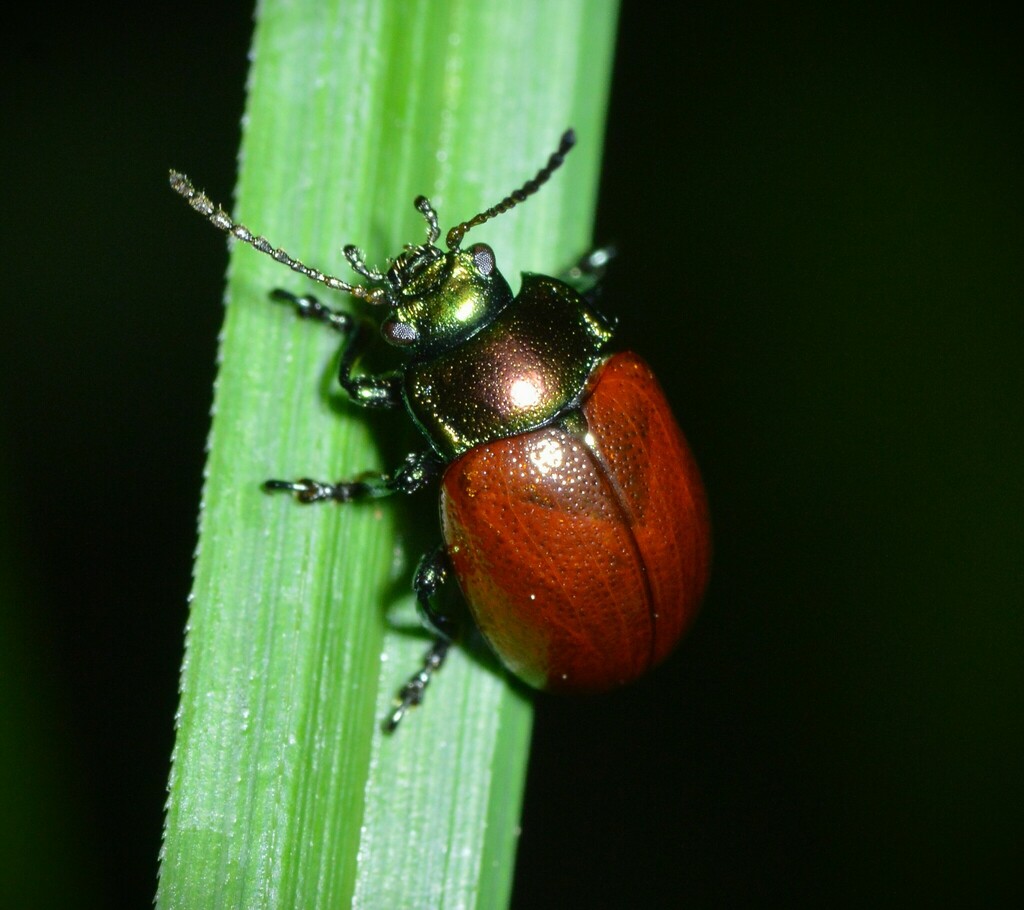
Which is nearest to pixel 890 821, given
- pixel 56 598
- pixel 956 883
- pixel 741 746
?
Result: pixel 956 883

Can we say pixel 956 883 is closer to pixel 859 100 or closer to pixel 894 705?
pixel 894 705

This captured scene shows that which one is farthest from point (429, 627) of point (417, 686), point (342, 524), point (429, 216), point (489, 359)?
point (429, 216)

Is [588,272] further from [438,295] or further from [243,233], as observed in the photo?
[243,233]

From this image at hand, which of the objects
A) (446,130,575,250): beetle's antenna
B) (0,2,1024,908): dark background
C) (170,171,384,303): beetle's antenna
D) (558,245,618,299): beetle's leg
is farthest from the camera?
(0,2,1024,908): dark background

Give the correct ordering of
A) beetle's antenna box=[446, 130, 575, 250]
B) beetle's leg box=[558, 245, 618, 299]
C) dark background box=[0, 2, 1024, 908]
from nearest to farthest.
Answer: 1. beetle's antenna box=[446, 130, 575, 250]
2. beetle's leg box=[558, 245, 618, 299]
3. dark background box=[0, 2, 1024, 908]

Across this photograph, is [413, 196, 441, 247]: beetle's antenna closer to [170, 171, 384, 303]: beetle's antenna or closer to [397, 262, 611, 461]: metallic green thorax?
[397, 262, 611, 461]: metallic green thorax

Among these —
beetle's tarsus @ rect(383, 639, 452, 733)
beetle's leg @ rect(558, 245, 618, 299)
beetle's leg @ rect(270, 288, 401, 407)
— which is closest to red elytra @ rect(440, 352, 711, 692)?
beetle's tarsus @ rect(383, 639, 452, 733)
